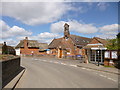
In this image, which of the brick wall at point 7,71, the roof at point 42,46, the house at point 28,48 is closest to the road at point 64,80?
the brick wall at point 7,71

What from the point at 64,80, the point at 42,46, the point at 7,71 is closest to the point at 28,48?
the point at 42,46

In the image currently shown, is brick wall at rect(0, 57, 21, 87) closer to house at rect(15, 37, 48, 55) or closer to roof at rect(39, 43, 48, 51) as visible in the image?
house at rect(15, 37, 48, 55)

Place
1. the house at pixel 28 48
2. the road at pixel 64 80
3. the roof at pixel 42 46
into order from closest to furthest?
1. the road at pixel 64 80
2. the house at pixel 28 48
3. the roof at pixel 42 46

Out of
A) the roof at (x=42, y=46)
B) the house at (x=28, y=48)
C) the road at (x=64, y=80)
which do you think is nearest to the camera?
the road at (x=64, y=80)

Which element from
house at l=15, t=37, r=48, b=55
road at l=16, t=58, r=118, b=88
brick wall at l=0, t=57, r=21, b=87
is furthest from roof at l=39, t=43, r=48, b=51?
brick wall at l=0, t=57, r=21, b=87

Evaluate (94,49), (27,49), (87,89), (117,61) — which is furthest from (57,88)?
(27,49)

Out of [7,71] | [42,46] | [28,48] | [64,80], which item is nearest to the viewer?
[7,71]

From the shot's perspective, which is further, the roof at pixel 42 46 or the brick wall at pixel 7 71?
the roof at pixel 42 46

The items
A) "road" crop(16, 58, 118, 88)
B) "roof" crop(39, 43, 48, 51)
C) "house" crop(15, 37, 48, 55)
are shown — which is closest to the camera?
"road" crop(16, 58, 118, 88)

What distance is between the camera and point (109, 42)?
20656 mm

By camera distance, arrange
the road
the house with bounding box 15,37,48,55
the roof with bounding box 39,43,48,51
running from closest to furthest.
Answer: the road < the house with bounding box 15,37,48,55 < the roof with bounding box 39,43,48,51

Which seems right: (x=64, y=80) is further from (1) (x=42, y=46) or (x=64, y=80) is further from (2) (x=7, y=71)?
(1) (x=42, y=46)

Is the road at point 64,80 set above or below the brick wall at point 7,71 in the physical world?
below

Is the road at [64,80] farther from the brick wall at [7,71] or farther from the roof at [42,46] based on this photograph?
the roof at [42,46]
